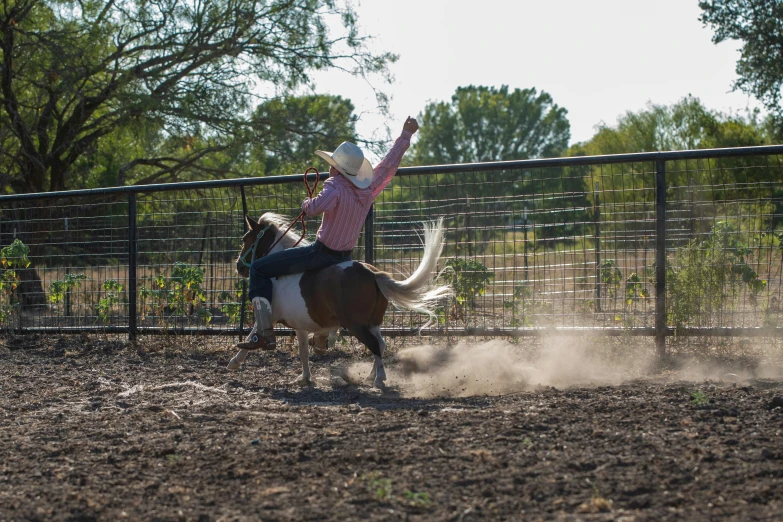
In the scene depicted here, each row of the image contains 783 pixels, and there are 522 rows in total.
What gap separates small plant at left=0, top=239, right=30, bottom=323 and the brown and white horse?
5.41 meters

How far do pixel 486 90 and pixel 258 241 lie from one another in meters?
91.4

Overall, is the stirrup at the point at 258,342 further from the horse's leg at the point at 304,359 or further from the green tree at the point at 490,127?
the green tree at the point at 490,127

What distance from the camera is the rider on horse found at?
22.9 feet

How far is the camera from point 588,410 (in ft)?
17.6

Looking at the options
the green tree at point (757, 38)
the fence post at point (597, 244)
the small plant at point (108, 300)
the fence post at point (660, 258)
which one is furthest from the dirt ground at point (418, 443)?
the green tree at point (757, 38)

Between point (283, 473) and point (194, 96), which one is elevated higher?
point (194, 96)

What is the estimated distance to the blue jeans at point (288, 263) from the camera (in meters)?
7.20

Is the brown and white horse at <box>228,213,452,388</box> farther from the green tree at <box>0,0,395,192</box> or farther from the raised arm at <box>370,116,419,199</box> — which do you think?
the green tree at <box>0,0,395,192</box>

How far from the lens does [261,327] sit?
24.3ft

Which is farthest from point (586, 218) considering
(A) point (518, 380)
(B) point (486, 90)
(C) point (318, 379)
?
(B) point (486, 90)

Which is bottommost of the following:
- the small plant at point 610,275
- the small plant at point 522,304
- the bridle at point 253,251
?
the small plant at point 522,304

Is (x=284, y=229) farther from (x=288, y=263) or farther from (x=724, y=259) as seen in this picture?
(x=724, y=259)

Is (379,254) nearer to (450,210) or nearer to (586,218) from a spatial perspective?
(450,210)

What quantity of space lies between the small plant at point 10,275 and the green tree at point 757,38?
26488 mm
